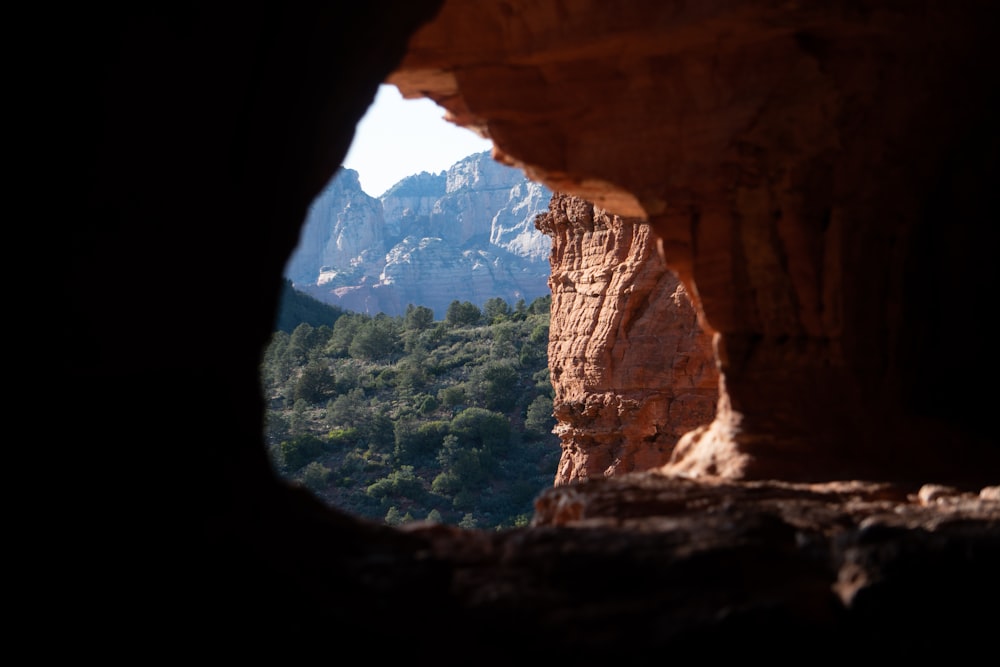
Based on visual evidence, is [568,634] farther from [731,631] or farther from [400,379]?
[400,379]

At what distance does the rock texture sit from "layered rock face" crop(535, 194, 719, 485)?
9.55m

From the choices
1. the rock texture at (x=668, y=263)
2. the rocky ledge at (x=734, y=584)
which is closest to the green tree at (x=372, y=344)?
the rock texture at (x=668, y=263)

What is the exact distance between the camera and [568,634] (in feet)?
14.5

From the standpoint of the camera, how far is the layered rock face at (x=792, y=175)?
8.58m

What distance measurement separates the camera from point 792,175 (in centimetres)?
886

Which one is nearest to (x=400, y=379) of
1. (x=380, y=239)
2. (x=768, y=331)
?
(x=768, y=331)

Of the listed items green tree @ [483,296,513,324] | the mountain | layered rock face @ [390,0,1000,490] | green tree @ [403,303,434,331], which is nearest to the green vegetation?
green tree @ [483,296,513,324]

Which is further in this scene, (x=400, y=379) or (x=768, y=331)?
(x=400, y=379)

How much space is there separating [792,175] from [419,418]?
129 ft

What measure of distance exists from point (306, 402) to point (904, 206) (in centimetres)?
4366

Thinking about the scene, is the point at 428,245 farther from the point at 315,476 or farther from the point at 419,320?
the point at 315,476

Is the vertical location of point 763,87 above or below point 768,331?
above

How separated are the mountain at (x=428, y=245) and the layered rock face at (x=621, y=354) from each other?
108 m

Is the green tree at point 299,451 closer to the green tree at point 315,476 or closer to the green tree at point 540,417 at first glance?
the green tree at point 315,476
